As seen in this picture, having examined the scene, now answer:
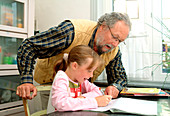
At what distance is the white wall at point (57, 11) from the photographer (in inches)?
87.7

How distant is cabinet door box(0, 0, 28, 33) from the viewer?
214cm

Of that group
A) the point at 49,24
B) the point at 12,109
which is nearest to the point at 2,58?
the point at 12,109

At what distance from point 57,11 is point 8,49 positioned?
78 centimetres

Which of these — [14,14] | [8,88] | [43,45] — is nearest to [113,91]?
[43,45]

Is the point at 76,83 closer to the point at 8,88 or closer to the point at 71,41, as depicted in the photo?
the point at 71,41

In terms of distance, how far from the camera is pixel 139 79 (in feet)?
6.56

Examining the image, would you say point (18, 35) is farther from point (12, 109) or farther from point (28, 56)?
point (28, 56)

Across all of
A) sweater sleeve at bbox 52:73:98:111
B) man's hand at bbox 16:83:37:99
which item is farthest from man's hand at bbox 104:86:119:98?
man's hand at bbox 16:83:37:99

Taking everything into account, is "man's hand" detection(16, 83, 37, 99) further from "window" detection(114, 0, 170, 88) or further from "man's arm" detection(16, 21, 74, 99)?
"window" detection(114, 0, 170, 88)

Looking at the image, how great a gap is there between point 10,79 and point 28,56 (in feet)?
3.71

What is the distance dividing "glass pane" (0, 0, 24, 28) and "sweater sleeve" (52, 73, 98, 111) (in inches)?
62.9

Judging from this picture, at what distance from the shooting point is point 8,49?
2.24m

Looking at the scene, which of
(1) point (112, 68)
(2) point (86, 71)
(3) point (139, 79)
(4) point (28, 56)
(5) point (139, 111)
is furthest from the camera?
(3) point (139, 79)

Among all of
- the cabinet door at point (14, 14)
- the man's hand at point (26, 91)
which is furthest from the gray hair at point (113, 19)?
the cabinet door at point (14, 14)
